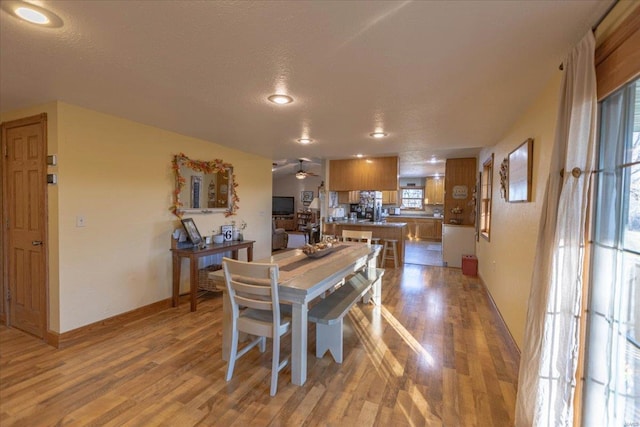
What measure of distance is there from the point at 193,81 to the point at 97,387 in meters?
2.23

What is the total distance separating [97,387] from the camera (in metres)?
2.12

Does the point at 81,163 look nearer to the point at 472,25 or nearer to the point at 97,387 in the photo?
the point at 97,387

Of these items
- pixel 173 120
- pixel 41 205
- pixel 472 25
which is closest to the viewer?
pixel 472 25

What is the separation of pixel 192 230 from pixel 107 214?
0.98 meters

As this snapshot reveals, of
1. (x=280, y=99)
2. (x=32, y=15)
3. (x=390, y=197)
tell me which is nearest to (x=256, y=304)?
(x=280, y=99)

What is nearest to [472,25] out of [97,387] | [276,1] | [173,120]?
[276,1]

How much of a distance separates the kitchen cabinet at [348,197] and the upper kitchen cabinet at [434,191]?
4.12m

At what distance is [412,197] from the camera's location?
11.0 m

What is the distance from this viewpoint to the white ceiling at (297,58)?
4.42 ft

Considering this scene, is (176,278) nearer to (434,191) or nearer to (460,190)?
(460,190)

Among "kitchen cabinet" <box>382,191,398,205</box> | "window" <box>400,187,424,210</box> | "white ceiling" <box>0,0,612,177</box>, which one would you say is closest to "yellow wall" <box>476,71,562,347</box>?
"white ceiling" <box>0,0,612,177</box>

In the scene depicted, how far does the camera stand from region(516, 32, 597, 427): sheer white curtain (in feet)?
4.68

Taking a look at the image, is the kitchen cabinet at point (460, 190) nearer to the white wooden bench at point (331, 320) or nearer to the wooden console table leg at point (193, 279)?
the white wooden bench at point (331, 320)

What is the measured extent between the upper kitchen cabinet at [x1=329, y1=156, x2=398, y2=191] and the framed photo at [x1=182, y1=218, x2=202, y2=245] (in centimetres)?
325
